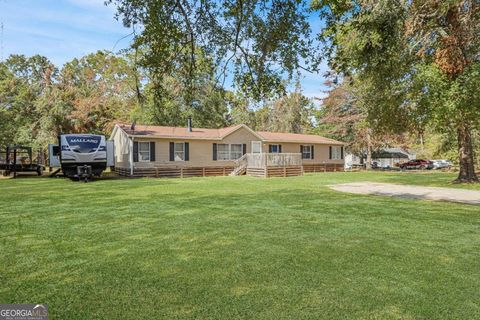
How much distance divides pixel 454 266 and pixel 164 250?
3.62m

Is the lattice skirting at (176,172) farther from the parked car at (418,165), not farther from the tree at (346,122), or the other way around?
the parked car at (418,165)

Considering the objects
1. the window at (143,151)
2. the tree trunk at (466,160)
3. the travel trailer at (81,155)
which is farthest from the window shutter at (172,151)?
the tree trunk at (466,160)

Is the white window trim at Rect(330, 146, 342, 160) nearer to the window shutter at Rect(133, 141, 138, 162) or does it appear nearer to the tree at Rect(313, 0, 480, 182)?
the tree at Rect(313, 0, 480, 182)

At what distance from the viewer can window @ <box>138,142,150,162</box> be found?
20562 millimetres

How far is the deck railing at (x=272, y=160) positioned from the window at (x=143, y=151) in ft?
21.6

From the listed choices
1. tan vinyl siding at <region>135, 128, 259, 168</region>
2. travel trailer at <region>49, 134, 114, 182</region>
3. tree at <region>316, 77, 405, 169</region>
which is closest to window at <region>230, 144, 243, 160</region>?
tan vinyl siding at <region>135, 128, 259, 168</region>

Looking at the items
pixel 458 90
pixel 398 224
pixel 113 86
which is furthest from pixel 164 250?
pixel 113 86

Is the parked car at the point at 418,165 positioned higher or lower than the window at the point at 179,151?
lower

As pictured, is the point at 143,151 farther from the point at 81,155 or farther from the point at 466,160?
the point at 466,160

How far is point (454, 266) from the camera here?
395cm

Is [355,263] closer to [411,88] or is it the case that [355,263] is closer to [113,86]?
[411,88]

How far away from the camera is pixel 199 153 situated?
896 inches

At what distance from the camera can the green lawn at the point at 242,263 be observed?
9.53 feet

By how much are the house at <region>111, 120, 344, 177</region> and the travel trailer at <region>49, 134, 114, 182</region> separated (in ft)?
8.55
